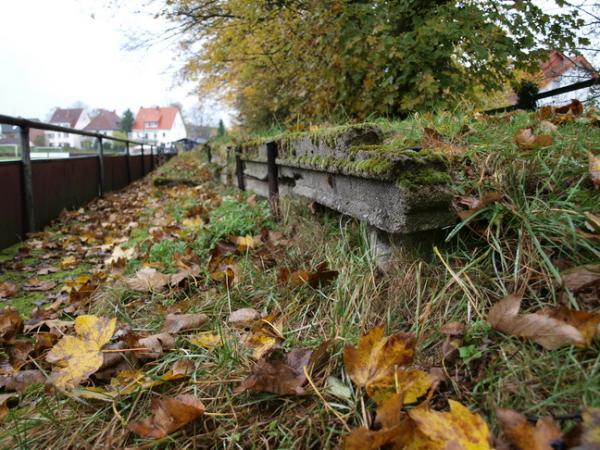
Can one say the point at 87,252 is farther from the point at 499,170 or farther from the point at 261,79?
the point at 261,79

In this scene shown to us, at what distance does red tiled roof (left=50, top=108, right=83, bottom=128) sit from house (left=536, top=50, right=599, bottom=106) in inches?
3553

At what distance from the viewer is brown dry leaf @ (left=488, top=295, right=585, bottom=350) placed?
3.19ft

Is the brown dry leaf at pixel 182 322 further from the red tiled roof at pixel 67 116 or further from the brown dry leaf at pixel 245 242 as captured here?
the red tiled roof at pixel 67 116

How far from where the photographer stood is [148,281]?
2133 millimetres

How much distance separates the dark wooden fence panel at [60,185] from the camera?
4746mm

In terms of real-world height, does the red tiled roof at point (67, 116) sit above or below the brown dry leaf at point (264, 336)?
above

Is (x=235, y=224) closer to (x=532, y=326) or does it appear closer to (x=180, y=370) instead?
(x=180, y=370)

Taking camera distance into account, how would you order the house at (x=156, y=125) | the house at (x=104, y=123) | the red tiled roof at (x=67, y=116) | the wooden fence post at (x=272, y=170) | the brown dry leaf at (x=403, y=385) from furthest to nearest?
the house at (x=156, y=125) → the red tiled roof at (x=67, y=116) → the house at (x=104, y=123) → the wooden fence post at (x=272, y=170) → the brown dry leaf at (x=403, y=385)

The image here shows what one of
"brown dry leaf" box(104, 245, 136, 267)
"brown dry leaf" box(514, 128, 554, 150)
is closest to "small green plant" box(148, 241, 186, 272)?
"brown dry leaf" box(104, 245, 136, 267)

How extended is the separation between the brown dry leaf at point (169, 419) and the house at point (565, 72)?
4916mm

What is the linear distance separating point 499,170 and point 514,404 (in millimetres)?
930

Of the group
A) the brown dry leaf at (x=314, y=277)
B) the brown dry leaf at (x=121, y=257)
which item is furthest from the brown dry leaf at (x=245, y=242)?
the brown dry leaf at (x=121, y=257)

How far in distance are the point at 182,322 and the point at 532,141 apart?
63.7 inches

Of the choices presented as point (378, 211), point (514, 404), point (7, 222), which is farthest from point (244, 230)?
point (7, 222)
